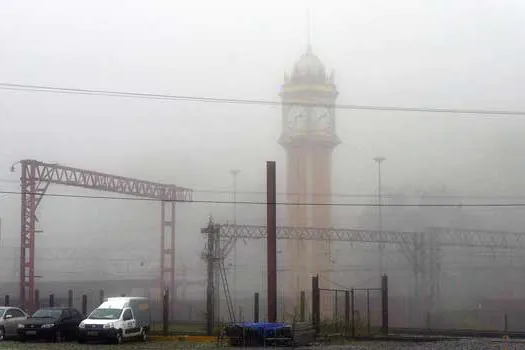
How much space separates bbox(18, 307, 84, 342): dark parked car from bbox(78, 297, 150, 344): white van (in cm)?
157

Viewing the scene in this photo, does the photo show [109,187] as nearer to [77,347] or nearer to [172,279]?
[172,279]

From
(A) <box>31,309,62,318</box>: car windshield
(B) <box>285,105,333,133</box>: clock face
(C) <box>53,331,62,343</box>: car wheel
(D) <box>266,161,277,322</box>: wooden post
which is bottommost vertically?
(C) <box>53,331,62,343</box>: car wheel

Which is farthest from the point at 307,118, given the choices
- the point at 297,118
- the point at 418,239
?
the point at 418,239

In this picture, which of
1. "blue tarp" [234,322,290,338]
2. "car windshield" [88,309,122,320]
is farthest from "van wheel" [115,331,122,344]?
"blue tarp" [234,322,290,338]

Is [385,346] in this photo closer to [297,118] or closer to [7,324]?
[7,324]

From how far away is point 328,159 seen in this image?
313 ft

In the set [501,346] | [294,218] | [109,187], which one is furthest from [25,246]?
[294,218]

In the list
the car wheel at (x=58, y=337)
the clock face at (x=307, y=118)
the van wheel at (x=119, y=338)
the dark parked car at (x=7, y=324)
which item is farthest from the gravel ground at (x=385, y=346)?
the clock face at (x=307, y=118)

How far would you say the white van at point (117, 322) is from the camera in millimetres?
29094

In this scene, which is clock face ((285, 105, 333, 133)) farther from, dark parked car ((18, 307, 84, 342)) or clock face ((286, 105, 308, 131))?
dark parked car ((18, 307, 84, 342))

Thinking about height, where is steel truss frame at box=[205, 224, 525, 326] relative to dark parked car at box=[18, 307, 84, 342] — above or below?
above

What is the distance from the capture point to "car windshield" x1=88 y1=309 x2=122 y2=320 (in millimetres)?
29922

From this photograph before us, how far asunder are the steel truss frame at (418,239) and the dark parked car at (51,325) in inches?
1281

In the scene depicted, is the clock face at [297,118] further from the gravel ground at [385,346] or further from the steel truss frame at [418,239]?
the gravel ground at [385,346]
